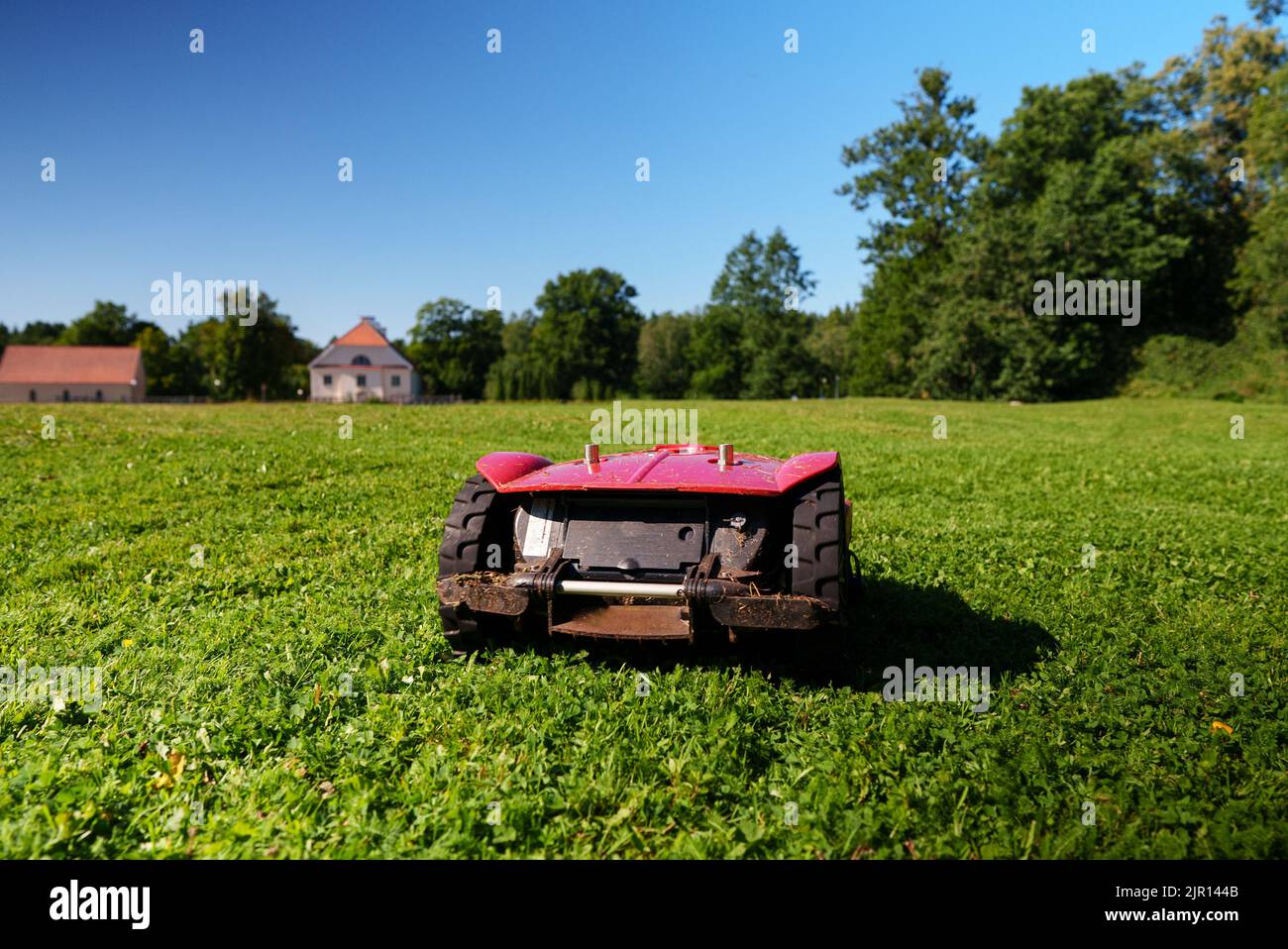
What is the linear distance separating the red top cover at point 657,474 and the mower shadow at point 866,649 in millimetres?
764

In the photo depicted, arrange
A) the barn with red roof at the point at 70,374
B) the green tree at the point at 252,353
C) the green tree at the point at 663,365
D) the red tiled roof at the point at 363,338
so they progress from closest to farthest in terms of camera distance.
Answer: the red tiled roof at the point at 363,338, the green tree at the point at 252,353, the barn with red roof at the point at 70,374, the green tree at the point at 663,365

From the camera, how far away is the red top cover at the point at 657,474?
3809 mm

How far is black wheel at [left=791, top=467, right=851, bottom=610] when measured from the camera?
3.52 m

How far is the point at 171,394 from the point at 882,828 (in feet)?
317

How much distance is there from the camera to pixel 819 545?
3602 millimetres

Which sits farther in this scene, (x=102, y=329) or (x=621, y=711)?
(x=102, y=329)

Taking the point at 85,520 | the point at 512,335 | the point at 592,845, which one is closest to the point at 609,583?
the point at 592,845

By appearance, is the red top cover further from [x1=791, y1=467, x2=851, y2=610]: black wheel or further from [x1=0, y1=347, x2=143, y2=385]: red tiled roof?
[x1=0, y1=347, x2=143, y2=385]: red tiled roof

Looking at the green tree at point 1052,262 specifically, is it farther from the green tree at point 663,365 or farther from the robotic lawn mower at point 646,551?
the robotic lawn mower at point 646,551

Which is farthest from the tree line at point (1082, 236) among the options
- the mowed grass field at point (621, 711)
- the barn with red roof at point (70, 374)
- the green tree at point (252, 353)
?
the barn with red roof at point (70, 374)

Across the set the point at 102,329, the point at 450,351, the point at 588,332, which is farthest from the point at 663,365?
the point at 102,329

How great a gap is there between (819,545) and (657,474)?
943 mm

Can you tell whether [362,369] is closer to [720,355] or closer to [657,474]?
[720,355]

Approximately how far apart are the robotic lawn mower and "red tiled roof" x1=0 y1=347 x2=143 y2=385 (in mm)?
87505
